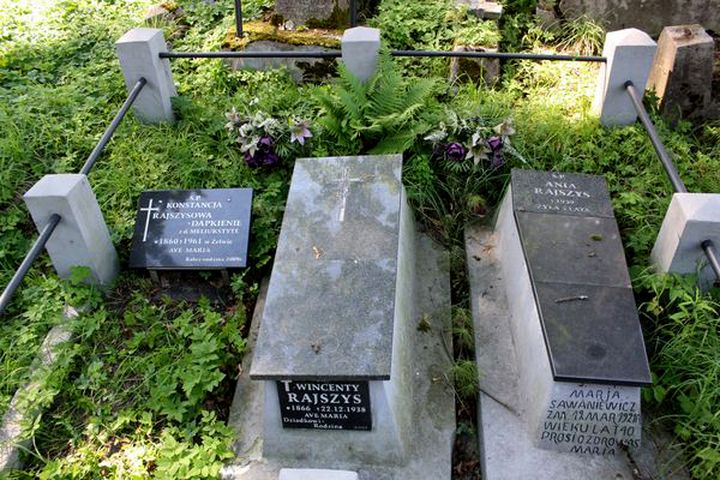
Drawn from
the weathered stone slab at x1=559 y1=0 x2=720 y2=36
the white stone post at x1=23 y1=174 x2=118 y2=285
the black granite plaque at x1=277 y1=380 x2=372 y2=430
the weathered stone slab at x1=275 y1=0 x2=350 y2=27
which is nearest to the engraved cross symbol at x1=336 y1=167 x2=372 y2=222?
the black granite plaque at x1=277 y1=380 x2=372 y2=430

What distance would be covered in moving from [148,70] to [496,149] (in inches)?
119

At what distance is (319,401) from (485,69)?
383cm

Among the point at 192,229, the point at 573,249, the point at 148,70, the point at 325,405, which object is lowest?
the point at 325,405

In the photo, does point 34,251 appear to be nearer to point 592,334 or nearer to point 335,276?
point 335,276

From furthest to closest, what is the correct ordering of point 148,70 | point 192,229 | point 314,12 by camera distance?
point 314,12 < point 148,70 < point 192,229

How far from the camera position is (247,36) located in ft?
20.8

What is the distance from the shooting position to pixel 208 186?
16.6 feet

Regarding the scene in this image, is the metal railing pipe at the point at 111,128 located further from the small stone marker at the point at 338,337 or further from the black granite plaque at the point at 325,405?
the black granite plaque at the point at 325,405

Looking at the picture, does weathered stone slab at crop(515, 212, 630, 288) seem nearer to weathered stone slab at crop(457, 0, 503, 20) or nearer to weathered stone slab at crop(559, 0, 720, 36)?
weathered stone slab at crop(457, 0, 503, 20)

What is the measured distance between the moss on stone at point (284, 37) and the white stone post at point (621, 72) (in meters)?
2.49

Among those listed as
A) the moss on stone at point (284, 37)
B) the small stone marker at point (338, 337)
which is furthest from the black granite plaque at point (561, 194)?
the moss on stone at point (284, 37)

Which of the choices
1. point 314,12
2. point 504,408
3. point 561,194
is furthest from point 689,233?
point 314,12

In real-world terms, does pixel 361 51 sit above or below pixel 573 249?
above

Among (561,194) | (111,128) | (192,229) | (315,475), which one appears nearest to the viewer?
(315,475)
